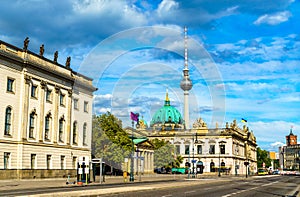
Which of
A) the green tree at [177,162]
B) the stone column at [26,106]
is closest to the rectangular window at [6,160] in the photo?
the stone column at [26,106]

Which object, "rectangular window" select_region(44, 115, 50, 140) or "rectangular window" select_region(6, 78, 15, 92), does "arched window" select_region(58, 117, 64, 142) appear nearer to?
"rectangular window" select_region(44, 115, 50, 140)

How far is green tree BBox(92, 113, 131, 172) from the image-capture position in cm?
8444

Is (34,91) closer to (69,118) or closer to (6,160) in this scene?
(69,118)

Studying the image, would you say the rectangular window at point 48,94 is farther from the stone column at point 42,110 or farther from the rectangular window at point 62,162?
the rectangular window at point 62,162

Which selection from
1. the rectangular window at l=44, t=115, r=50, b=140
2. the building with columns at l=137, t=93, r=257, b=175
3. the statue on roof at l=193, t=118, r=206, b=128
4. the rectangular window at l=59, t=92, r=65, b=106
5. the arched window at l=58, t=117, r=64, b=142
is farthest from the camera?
the statue on roof at l=193, t=118, r=206, b=128

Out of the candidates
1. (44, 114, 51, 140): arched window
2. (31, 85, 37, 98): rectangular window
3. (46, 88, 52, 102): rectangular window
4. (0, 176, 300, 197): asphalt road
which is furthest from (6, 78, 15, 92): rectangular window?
(0, 176, 300, 197): asphalt road

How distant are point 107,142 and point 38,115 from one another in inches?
1171

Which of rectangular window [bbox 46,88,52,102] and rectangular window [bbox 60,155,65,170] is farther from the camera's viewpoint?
rectangular window [bbox 60,155,65,170]

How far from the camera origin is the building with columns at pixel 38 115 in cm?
5131

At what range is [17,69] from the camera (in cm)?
5319

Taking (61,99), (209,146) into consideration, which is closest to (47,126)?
(61,99)

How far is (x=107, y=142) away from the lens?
8556 cm

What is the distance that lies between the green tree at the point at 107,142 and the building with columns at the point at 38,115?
12939mm

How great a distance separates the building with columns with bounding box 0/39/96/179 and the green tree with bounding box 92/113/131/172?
12939mm
